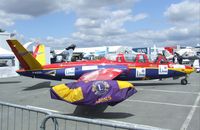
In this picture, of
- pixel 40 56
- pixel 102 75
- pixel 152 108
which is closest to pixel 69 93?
pixel 152 108

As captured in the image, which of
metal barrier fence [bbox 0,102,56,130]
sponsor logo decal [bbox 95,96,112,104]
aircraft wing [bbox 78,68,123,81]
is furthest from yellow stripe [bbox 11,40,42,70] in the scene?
sponsor logo decal [bbox 95,96,112,104]

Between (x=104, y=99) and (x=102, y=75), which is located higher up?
(x=102, y=75)

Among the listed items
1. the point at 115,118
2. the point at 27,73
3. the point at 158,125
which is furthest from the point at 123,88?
the point at 27,73

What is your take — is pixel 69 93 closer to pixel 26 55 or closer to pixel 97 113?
pixel 97 113

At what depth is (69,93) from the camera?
8828 millimetres

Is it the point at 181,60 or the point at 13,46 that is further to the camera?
the point at 181,60

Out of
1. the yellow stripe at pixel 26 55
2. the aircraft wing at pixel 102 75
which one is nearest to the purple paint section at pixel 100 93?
the aircraft wing at pixel 102 75

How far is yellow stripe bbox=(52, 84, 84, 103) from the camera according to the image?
28.5 feet

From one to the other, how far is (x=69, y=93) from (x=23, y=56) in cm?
790

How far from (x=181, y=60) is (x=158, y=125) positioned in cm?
3977

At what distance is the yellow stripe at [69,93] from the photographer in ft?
28.5

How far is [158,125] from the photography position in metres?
8.16

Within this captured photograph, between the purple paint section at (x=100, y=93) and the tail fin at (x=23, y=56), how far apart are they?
301 inches

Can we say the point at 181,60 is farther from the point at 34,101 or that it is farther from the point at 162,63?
the point at 34,101
